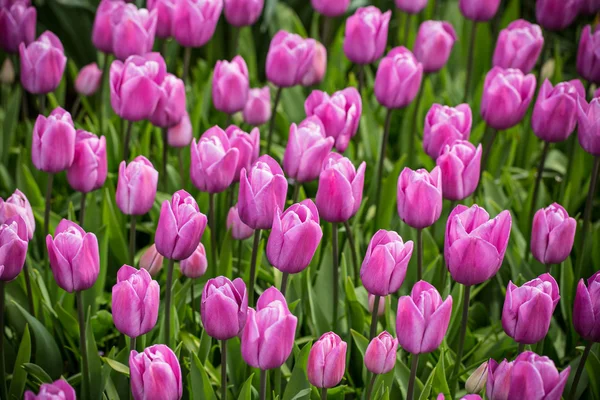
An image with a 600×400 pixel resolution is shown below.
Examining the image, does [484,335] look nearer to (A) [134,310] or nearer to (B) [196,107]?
(A) [134,310]

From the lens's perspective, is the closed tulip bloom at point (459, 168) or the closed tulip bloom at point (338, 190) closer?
the closed tulip bloom at point (338, 190)

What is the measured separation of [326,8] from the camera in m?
2.81

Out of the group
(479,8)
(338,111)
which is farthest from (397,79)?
(479,8)

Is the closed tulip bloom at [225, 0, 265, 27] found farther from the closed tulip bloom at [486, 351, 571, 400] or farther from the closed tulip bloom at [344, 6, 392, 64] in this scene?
the closed tulip bloom at [486, 351, 571, 400]

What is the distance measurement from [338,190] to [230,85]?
0.65 metres

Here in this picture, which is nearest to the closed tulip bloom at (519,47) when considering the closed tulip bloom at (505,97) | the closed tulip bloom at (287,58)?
the closed tulip bloom at (505,97)

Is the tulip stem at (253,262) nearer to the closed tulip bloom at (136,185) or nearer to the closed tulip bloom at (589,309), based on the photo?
the closed tulip bloom at (136,185)

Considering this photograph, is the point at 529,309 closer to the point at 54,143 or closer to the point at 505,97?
the point at 505,97

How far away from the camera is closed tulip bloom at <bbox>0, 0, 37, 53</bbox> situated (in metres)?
2.50

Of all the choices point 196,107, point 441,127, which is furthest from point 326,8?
point 441,127

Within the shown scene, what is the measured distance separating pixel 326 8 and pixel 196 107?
0.54m

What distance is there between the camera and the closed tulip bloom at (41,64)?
7.31ft

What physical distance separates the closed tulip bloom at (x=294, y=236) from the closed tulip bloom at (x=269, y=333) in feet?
0.44

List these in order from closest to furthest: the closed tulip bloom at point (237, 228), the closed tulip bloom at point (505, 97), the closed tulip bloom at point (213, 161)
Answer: the closed tulip bloom at point (213, 161) → the closed tulip bloom at point (237, 228) → the closed tulip bloom at point (505, 97)
